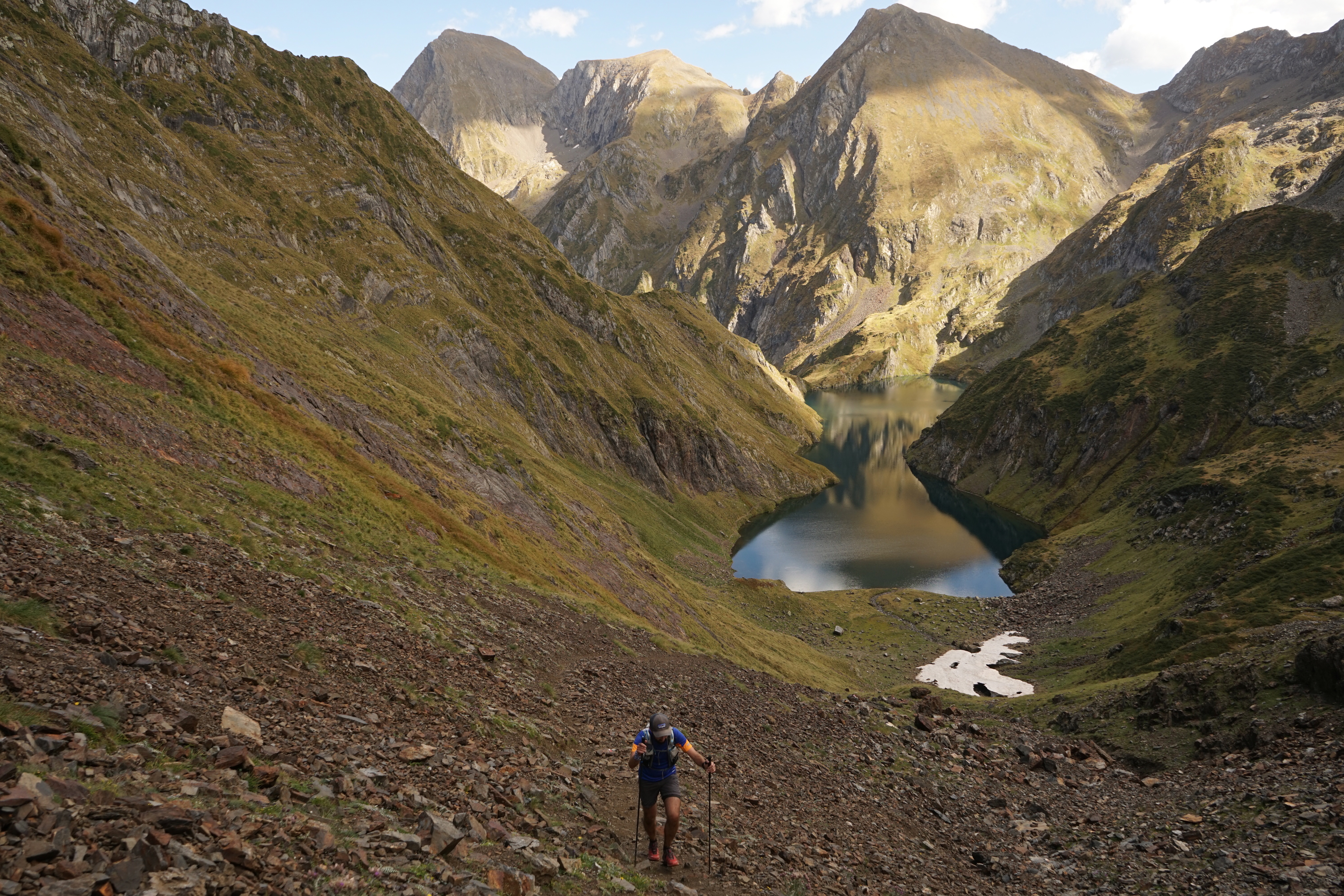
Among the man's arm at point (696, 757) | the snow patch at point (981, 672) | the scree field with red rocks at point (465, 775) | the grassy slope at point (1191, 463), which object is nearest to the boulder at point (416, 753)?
the scree field with red rocks at point (465, 775)

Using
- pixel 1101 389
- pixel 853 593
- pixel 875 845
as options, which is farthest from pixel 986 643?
pixel 1101 389

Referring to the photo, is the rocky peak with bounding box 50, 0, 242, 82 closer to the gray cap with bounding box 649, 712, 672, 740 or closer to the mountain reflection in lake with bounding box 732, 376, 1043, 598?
the mountain reflection in lake with bounding box 732, 376, 1043, 598

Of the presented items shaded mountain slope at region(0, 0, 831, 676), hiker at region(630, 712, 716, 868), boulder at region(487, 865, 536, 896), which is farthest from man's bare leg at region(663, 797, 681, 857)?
shaded mountain slope at region(0, 0, 831, 676)

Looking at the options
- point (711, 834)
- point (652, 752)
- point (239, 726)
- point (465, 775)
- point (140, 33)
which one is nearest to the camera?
point (239, 726)

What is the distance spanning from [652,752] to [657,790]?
81cm

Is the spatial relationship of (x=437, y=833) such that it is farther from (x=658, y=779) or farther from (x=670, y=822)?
(x=670, y=822)

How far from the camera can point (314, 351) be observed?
60.6 meters

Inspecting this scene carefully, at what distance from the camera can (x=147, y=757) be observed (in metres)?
11.1

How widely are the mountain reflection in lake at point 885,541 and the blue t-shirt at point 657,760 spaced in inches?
3792

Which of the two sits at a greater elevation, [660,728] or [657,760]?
[660,728]

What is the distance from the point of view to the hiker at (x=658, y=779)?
15.6 m

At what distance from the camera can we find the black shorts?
51.4ft

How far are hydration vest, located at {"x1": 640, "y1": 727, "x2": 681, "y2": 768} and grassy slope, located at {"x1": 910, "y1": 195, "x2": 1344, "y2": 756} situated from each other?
3287 cm

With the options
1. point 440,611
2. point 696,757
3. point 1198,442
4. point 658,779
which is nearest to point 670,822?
point 658,779
